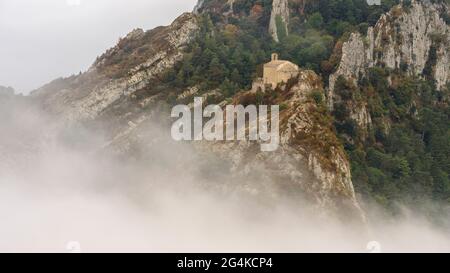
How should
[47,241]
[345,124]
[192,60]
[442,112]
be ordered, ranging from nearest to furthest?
[47,241]
[345,124]
[192,60]
[442,112]

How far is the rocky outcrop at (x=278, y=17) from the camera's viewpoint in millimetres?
129625

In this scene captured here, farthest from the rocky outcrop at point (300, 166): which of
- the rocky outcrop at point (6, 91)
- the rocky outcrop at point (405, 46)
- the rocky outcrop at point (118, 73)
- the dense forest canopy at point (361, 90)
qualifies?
the rocky outcrop at point (6, 91)

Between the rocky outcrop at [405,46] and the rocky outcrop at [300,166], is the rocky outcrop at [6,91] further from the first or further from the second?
the rocky outcrop at [300,166]

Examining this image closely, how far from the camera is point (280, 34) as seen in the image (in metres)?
128

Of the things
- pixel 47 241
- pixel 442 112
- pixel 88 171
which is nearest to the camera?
pixel 47 241

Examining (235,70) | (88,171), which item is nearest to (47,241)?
(88,171)

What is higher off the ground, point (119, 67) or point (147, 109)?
point (119, 67)

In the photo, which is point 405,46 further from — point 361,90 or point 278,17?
point 278,17

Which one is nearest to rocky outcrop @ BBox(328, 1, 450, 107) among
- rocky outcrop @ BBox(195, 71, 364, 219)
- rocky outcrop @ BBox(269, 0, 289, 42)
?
rocky outcrop @ BBox(269, 0, 289, 42)

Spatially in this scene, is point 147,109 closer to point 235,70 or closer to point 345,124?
point 235,70

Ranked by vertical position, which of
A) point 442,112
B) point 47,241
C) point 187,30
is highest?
point 187,30

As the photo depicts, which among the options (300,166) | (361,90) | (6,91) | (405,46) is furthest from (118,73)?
(405,46)

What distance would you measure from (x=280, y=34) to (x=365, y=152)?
109 feet

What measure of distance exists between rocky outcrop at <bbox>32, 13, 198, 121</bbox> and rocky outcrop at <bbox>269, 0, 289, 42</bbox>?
17032 millimetres
